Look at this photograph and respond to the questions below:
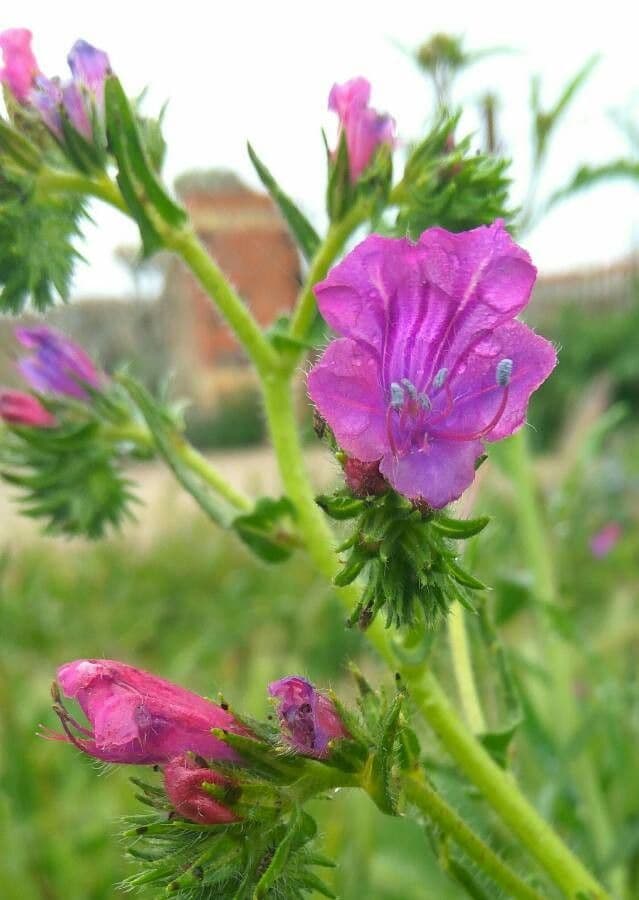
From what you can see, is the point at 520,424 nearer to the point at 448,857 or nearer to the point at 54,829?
the point at 448,857

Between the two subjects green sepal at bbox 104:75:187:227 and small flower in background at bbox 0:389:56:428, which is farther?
small flower in background at bbox 0:389:56:428

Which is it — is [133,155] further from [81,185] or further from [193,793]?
[193,793]

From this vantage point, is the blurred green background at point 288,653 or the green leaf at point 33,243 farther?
the blurred green background at point 288,653

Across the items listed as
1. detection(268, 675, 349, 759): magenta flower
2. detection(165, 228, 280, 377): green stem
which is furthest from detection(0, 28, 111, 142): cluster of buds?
detection(268, 675, 349, 759): magenta flower

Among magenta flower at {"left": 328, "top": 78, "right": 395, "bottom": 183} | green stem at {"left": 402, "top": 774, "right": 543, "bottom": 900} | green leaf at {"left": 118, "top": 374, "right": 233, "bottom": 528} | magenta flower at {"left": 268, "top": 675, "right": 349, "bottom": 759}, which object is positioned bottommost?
green stem at {"left": 402, "top": 774, "right": 543, "bottom": 900}

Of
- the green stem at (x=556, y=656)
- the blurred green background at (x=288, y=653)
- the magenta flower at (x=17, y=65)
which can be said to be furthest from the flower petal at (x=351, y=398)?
the green stem at (x=556, y=656)

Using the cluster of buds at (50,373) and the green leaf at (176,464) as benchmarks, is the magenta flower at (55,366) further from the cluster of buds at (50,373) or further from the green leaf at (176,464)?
the green leaf at (176,464)

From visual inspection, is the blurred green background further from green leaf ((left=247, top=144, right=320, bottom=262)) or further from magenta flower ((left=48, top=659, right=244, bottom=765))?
green leaf ((left=247, top=144, right=320, bottom=262))
